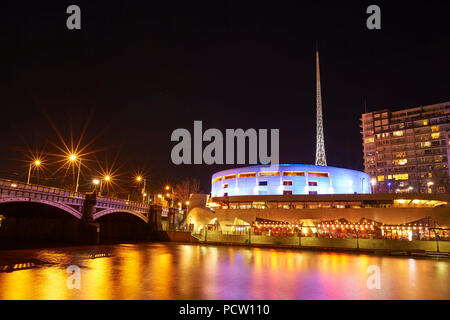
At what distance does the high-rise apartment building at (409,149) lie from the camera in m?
134

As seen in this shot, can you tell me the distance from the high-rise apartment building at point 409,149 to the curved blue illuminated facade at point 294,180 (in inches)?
1258

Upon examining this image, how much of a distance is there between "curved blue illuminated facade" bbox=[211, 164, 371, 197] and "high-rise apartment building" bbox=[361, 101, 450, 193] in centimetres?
3197

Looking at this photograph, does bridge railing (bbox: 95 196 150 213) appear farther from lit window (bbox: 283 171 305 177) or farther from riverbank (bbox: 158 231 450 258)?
lit window (bbox: 283 171 305 177)

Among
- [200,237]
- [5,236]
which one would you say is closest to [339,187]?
[200,237]

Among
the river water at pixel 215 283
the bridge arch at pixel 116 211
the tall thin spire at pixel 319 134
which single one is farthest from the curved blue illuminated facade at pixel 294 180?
the river water at pixel 215 283

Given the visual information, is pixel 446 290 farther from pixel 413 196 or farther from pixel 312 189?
pixel 312 189

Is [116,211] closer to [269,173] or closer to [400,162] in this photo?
[269,173]

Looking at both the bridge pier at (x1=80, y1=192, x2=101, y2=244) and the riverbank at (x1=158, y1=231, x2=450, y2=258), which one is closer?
the riverbank at (x1=158, y1=231, x2=450, y2=258)

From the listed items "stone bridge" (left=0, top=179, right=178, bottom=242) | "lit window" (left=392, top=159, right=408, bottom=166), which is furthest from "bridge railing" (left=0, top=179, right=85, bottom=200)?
"lit window" (left=392, top=159, right=408, bottom=166)

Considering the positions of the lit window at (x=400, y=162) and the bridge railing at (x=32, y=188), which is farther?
the lit window at (x=400, y=162)

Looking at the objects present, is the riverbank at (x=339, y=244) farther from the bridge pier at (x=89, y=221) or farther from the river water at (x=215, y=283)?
the bridge pier at (x=89, y=221)

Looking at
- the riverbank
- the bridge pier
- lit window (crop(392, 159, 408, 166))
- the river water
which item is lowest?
the riverbank

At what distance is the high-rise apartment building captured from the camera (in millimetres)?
133875

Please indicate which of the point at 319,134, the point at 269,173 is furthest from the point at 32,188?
the point at 319,134
